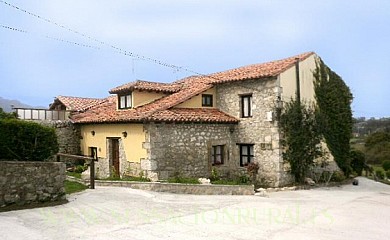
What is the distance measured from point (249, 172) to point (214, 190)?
4042 millimetres

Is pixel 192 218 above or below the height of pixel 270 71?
below

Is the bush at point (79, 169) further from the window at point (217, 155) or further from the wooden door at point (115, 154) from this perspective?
the window at point (217, 155)

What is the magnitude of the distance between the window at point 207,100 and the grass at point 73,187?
792 centimetres

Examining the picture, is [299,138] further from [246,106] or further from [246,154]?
[246,106]

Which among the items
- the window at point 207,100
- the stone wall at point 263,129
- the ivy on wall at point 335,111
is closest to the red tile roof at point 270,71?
the stone wall at point 263,129

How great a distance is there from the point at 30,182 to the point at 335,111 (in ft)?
53.5

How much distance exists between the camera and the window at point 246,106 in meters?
17.2

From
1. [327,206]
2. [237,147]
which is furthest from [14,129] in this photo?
[237,147]

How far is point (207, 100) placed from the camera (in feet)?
60.3

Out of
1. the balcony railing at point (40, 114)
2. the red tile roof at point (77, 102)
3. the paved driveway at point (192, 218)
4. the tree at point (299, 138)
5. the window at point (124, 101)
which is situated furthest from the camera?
the red tile roof at point (77, 102)

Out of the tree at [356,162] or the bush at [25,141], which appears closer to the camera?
the bush at [25,141]

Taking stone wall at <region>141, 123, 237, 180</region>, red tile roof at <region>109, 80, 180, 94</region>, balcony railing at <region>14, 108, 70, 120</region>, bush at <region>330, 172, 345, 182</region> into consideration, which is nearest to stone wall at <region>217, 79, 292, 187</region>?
stone wall at <region>141, 123, 237, 180</region>

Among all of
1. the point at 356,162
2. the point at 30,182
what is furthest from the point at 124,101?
the point at 356,162

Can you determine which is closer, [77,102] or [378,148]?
[77,102]
